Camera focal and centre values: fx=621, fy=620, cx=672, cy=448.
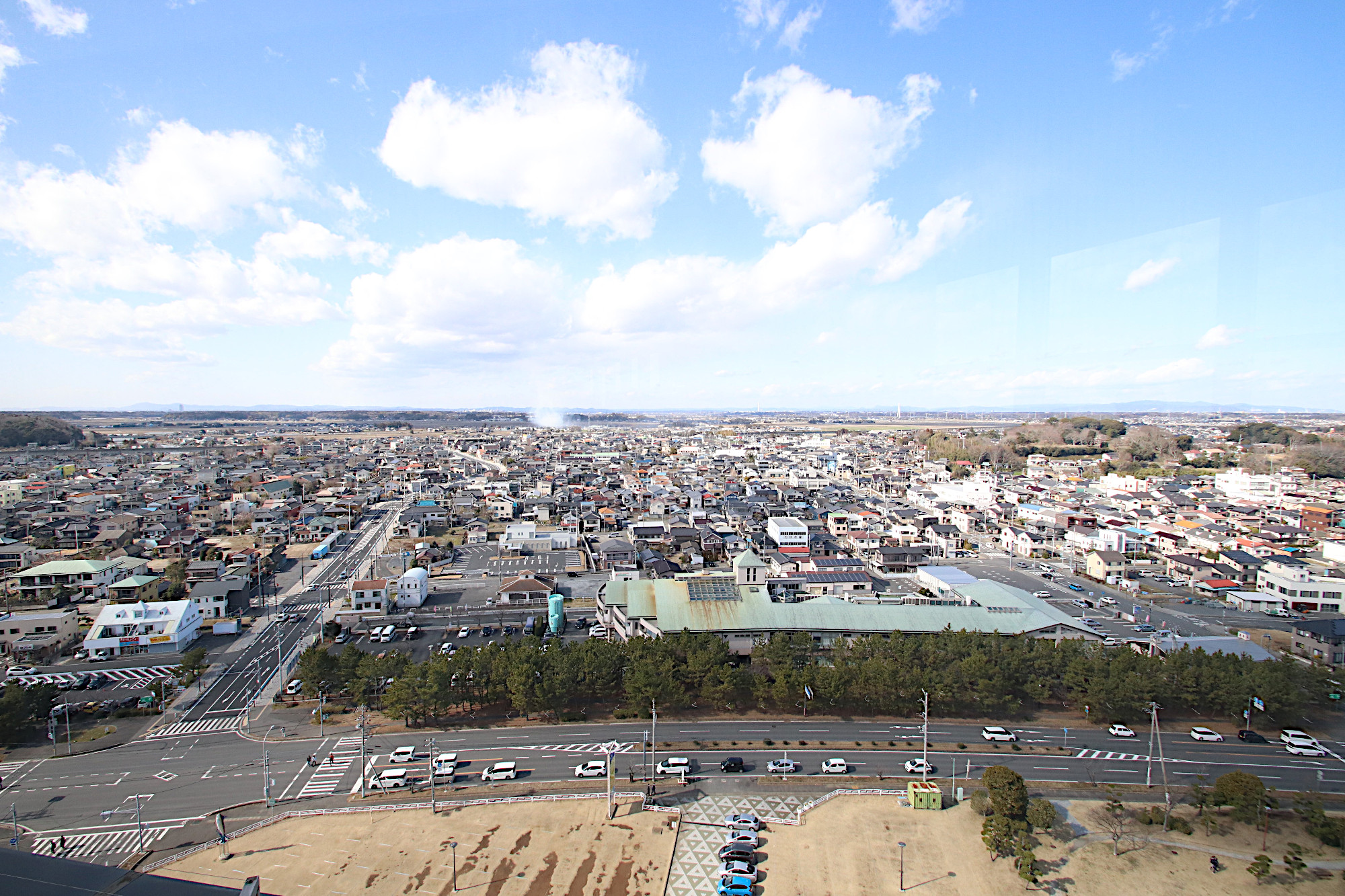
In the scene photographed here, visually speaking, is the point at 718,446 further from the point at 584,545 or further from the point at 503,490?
the point at 584,545

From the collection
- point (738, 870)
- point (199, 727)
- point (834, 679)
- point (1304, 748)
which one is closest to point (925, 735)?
point (834, 679)

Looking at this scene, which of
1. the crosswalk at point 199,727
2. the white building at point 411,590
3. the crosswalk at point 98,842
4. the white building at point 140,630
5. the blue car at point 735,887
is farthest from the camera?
the white building at point 411,590

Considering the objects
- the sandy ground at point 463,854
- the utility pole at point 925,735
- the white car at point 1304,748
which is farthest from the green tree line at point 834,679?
the sandy ground at point 463,854

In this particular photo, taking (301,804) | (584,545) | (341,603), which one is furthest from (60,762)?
(584,545)

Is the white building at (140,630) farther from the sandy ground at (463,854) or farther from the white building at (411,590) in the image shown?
the sandy ground at (463,854)

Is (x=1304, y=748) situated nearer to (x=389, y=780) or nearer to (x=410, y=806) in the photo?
(x=410, y=806)

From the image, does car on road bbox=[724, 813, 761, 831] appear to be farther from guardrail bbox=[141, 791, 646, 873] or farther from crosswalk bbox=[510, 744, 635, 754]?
crosswalk bbox=[510, 744, 635, 754]
